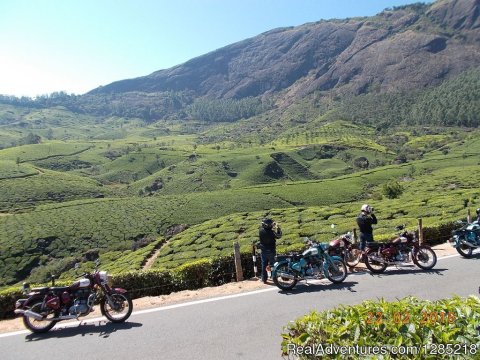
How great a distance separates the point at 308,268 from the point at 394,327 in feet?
22.1

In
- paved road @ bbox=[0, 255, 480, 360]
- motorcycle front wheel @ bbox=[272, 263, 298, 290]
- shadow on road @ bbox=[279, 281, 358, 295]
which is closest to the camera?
paved road @ bbox=[0, 255, 480, 360]

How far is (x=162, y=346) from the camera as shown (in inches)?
306

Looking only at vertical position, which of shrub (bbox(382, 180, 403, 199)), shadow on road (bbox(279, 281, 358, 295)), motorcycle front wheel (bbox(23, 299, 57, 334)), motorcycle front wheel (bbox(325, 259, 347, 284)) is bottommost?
shrub (bbox(382, 180, 403, 199))

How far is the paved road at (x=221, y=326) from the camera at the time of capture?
7566mm

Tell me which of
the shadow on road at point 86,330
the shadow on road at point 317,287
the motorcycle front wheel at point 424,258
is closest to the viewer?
the shadow on road at point 86,330

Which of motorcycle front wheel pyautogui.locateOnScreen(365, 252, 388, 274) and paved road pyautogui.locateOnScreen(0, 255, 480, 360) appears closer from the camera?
paved road pyautogui.locateOnScreen(0, 255, 480, 360)

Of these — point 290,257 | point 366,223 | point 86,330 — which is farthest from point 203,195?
point 86,330

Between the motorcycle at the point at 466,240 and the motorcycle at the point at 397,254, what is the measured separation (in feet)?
8.04

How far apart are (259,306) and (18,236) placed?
2615 inches

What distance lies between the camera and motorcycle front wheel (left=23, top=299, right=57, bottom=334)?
29.8ft

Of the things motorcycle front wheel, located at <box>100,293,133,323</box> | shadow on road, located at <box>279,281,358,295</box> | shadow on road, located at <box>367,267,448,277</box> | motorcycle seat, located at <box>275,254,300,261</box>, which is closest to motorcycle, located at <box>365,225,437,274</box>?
→ shadow on road, located at <box>367,267,448,277</box>

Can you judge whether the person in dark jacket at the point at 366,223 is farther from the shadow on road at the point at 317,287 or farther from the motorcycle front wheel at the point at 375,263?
the shadow on road at the point at 317,287

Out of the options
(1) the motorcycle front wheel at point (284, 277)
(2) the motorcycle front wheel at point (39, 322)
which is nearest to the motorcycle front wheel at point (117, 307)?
(2) the motorcycle front wheel at point (39, 322)

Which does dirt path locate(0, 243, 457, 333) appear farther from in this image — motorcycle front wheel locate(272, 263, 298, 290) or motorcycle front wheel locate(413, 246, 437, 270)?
motorcycle front wheel locate(413, 246, 437, 270)
